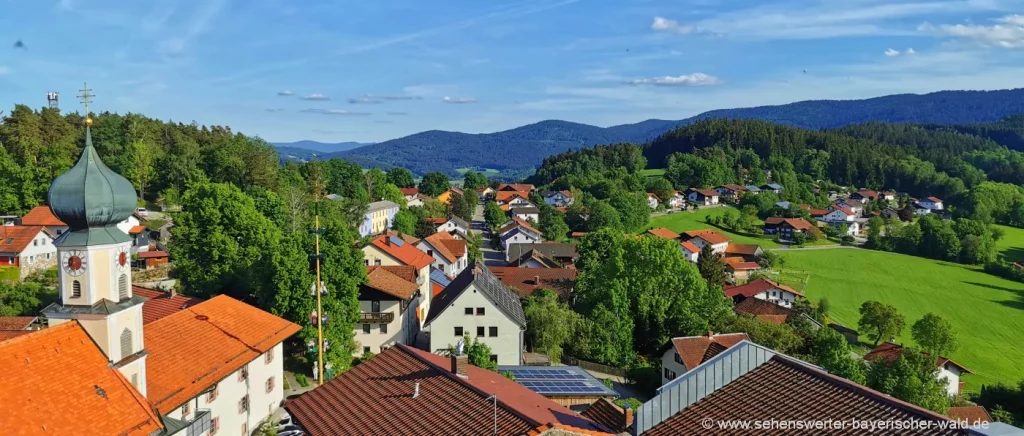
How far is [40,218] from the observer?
50875mm

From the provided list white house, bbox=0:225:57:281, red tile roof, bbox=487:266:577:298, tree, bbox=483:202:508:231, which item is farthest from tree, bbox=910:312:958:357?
tree, bbox=483:202:508:231

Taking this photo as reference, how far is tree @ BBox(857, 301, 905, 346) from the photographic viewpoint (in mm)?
55000

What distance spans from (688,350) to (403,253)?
2591cm

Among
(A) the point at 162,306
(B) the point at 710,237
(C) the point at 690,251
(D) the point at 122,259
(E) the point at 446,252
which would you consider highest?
(D) the point at 122,259

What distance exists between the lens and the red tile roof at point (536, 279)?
5419 cm

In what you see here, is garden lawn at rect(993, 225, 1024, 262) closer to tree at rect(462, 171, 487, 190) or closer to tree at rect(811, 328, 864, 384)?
tree at rect(811, 328, 864, 384)

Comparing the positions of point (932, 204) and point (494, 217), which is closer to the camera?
point (494, 217)

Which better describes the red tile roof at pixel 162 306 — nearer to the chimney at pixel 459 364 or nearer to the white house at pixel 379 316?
the white house at pixel 379 316

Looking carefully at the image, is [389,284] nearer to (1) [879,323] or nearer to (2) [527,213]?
(1) [879,323]

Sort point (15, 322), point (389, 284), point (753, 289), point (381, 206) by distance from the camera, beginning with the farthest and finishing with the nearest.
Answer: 1. point (381, 206)
2. point (753, 289)
3. point (389, 284)
4. point (15, 322)

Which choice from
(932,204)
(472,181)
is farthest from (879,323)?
(932,204)

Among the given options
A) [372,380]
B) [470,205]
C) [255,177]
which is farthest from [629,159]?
[372,380]

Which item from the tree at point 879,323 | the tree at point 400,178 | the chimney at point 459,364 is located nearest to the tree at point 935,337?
the tree at point 879,323

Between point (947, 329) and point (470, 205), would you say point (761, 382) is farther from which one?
point (470, 205)
